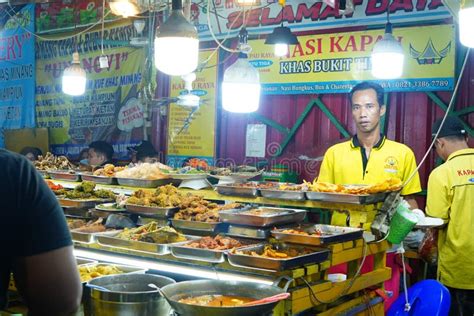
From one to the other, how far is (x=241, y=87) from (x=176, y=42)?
110 cm

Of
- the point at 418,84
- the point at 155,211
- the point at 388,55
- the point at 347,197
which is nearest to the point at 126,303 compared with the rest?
the point at 155,211

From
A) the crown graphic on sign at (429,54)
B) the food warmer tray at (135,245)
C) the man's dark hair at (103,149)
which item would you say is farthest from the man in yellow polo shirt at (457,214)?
the man's dark hair at (103,149)

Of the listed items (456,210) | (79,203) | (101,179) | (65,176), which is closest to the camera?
(79,203)

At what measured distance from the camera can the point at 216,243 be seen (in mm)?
3949

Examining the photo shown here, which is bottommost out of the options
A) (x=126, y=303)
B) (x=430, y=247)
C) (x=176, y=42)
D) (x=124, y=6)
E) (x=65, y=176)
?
(x=430, y=247)

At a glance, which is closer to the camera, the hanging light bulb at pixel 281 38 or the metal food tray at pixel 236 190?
the metal food tray at pixel 236 190

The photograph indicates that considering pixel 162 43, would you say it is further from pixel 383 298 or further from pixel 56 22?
pixel 56 22

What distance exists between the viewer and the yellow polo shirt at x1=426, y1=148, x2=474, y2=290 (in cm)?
547

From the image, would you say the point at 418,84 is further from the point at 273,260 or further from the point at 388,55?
the point at 273,260

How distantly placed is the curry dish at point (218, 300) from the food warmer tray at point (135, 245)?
769mm

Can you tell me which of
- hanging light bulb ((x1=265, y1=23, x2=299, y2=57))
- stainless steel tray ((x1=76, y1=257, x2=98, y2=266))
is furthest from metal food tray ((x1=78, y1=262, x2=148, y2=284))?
hanging light bulb ((x1=265, y1=23, x2=299, y2=57))

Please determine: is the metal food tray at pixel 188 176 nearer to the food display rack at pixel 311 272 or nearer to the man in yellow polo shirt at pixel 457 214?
the food display rack at pixel 311 272

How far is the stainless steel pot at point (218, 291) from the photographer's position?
2.85 metres

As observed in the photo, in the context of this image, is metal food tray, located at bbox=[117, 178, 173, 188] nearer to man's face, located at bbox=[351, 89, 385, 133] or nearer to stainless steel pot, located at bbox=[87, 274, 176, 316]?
man's face, located at bbox=[351, 89, 385, 133]
